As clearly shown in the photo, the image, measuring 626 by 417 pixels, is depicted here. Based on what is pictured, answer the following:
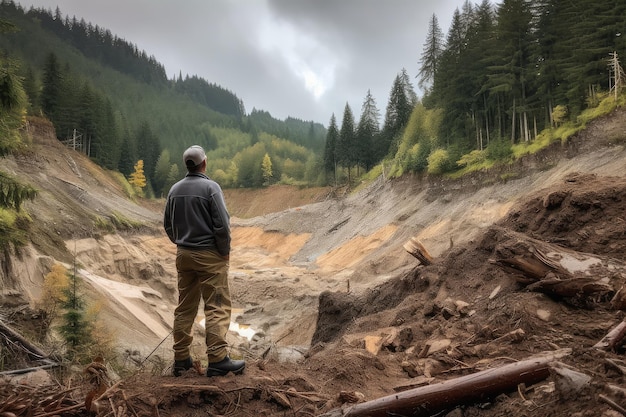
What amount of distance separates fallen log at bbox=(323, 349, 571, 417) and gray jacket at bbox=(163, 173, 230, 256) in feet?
7.38

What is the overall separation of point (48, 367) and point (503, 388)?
16.7 ft

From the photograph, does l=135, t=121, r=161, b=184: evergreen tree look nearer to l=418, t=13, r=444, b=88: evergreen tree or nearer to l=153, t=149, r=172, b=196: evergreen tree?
l=153, t=149, r=172, b=196: evergreen tree

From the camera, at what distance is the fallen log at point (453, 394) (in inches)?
130

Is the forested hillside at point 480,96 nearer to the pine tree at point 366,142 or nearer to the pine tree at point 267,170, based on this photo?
the pine tree at point 366,142

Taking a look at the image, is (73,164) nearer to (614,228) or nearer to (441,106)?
(441,106)

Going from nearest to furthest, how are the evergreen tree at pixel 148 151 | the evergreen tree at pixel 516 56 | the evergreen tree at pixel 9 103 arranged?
the evergreen tree at pixel 9 103, the evergreen tree at pixel 516 56, the evergreen tree at pixel 148 151

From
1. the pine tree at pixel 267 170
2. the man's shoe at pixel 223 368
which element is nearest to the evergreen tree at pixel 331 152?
the pine tree at pixel 267 170

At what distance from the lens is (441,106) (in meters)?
39.3

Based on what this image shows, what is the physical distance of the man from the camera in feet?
15.0

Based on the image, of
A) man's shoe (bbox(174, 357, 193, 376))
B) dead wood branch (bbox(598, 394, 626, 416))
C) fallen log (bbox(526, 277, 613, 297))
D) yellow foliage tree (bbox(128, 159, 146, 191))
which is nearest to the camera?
dead wood branch (bbox(598, 394, 626, 416))

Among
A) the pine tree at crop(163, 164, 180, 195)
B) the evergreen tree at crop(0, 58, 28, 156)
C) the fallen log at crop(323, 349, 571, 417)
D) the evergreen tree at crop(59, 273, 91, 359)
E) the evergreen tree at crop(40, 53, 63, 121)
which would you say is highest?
the evergreen tree at crop(40, 53, 63, 121)

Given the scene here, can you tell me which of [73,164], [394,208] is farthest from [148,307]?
[73,164]

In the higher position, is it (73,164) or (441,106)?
(441,106)

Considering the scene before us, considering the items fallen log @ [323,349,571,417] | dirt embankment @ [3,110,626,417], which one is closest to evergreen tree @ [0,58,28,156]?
dirt embankment @ [3,110,626,417]
